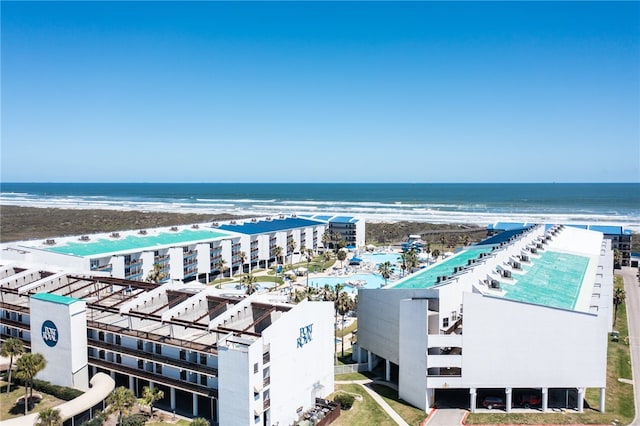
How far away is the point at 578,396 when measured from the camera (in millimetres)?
40344

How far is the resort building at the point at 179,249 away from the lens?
69.2 meters

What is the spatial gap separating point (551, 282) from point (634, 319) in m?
25.5

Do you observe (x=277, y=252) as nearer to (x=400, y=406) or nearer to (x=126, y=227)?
(x=400, y=406)

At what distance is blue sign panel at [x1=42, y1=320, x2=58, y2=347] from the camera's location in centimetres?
4156

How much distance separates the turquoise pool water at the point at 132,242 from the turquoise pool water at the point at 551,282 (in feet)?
183

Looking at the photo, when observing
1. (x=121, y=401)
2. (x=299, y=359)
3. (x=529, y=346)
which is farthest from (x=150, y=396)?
(x=529, y=346)

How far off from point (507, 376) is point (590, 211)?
18421 centimetres

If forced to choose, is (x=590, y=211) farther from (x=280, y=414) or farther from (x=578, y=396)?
(x=280, y=414)

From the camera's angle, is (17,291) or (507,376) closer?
(507,376)

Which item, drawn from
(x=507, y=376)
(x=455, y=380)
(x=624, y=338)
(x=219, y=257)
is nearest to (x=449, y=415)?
(x=455, y=380)

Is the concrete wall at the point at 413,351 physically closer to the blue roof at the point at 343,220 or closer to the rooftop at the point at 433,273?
the rooftop at the point at 433,273

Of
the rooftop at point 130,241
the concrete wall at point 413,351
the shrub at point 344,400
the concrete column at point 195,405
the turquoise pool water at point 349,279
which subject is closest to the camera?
the concrete column at point 195,405

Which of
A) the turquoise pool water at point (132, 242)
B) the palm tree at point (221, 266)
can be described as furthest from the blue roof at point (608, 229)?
the turquoise pool water at point (132, 242)

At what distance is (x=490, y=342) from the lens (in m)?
39.6
